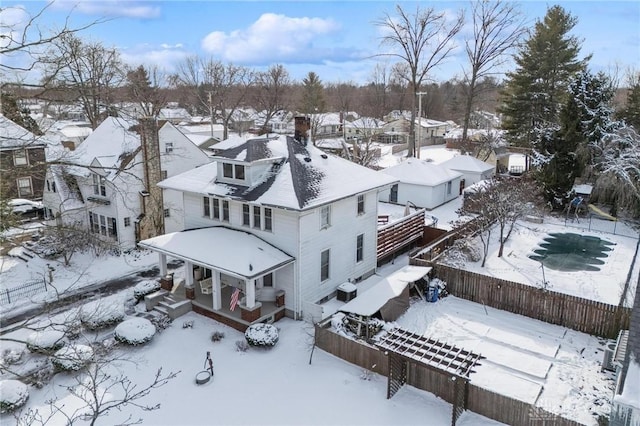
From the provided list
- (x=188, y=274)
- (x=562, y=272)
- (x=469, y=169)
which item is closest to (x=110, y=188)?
(x=188, y=274)

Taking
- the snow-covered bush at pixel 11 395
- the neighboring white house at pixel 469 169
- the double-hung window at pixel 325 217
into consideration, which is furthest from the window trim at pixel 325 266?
the neighboring white house at pixel 469 169

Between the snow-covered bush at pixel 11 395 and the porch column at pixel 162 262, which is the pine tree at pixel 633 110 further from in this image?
the snow-covered bush at pixel 11 395

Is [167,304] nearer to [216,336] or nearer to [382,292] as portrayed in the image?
[216,336]

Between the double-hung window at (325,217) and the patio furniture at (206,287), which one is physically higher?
the double-hung window at (325,217)

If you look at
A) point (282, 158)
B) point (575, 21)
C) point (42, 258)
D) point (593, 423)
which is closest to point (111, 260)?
point (42, 258)

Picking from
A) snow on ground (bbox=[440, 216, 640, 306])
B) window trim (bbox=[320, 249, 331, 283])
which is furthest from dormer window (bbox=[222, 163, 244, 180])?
snow on ground (bbox=[440, 216, 640, 306])

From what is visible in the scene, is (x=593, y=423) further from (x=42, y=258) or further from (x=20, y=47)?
(x=42, y=258)

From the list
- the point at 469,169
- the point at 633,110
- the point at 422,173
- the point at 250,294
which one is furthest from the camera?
the point at 469,169
